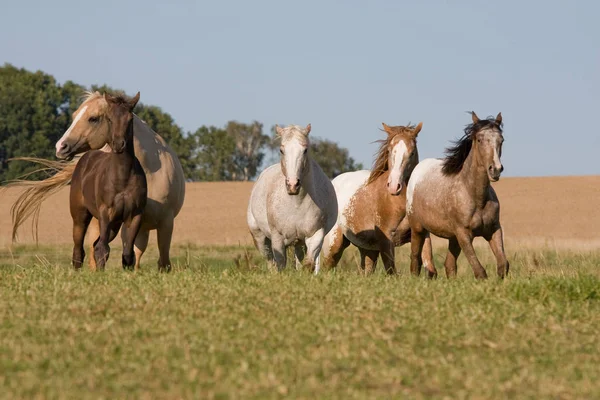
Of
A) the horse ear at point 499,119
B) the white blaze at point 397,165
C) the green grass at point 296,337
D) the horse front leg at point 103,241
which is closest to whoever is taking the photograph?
the green grass at point 296,337

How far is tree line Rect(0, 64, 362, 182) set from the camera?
7062cm

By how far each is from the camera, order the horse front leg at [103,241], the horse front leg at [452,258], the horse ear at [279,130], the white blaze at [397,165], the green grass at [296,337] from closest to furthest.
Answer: the green grass at [296,337] < the horse front leg at [103,241] < the horse ear at [279,130] < the white blaze at [397,165] < the horse front leg at [452,258]

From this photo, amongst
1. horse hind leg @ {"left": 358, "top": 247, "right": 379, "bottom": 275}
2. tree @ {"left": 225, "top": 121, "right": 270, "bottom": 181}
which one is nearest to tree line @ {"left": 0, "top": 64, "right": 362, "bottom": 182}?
tree @ {"left": 225, "top": 121, "right": 270, "bottom": 181}

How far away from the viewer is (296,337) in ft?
20.9

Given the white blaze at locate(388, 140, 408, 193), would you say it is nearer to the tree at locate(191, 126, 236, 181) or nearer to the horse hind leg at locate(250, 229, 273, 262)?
the horse hind leg at locate(250, 229, 273, 262)

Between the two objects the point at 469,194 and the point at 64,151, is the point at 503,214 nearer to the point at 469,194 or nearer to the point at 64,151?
the point at 469,194

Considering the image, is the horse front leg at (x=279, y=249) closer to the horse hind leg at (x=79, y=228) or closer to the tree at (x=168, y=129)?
the horse hind leg at (x=79, y=228)

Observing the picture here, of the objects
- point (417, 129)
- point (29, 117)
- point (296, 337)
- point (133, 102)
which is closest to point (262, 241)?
point (417, 129)

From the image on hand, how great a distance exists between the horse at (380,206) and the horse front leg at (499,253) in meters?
1.44

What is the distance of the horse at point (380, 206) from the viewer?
12207mm

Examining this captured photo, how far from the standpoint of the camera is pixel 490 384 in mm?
5234

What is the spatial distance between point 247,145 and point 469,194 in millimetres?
88296

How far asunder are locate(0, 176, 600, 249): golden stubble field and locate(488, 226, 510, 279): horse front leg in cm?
2593

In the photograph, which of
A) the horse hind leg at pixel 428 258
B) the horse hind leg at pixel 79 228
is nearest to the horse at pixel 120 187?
the horse hind leg at pixel 79 228
